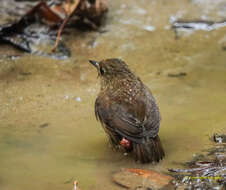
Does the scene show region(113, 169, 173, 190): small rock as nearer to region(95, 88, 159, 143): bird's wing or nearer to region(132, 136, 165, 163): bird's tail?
region(132, 136, 165, 163): bird's tail

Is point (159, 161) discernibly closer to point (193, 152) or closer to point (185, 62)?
point (193, 152)

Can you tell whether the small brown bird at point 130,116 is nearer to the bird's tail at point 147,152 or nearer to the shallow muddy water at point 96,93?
the bird's tail at point 147,152

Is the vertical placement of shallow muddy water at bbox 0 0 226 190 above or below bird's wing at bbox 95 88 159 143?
below

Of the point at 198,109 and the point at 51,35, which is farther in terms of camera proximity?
the point at 51,35

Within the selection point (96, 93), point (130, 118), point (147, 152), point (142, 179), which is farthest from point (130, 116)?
point (96, 93)

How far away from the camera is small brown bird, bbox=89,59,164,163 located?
460 centimetres

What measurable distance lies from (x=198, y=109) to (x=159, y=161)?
1318mm

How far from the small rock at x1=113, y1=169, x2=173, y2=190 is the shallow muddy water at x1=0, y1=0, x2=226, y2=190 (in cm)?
14

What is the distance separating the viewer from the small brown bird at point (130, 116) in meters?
4.60

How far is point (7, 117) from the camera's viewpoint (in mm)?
5590

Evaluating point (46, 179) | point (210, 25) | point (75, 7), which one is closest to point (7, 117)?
point (46, 179)

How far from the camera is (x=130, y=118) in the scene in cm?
473

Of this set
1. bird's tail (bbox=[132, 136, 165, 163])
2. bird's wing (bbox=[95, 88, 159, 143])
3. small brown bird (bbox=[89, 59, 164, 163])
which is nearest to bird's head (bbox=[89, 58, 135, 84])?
small brown bird (bbox=[89, 59, 164, 163])

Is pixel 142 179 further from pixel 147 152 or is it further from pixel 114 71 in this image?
pixel 114 71
